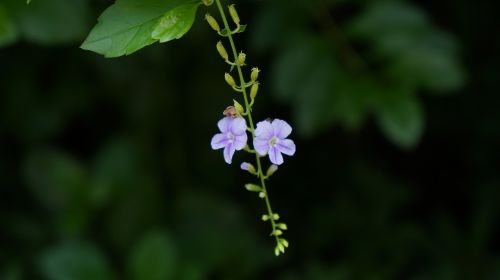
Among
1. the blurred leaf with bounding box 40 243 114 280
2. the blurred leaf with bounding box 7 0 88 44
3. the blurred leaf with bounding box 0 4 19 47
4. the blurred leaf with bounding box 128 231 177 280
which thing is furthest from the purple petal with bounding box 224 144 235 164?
the blurred leaf with bounding box 40 243 114 280

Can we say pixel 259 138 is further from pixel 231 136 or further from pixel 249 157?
pixel 249 157

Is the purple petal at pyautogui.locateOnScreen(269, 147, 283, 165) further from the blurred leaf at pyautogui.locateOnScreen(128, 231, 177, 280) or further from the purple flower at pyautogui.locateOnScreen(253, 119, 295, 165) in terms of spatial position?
the blurred leaf at pyautogui.locateOnScreen(128, 231, 177, 280)

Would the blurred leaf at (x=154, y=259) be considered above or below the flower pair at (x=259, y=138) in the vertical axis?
below

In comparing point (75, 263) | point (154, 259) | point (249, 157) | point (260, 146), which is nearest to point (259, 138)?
point (260, 146)

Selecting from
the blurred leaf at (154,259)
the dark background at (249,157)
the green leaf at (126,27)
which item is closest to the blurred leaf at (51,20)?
the dark background at (249,157)

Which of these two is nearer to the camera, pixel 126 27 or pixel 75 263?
pixel 126 27

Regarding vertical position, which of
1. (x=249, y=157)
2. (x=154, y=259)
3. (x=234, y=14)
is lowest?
(x=154, y=259)

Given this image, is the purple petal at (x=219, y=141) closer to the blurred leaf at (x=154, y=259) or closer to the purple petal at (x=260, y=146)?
the purple petal at (x=260, y=146)
